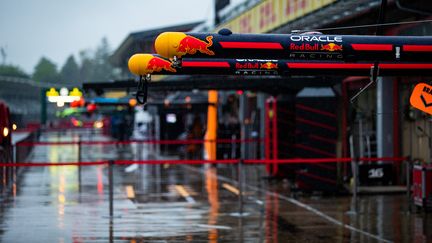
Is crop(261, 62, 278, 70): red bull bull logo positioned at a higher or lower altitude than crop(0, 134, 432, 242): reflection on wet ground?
higher


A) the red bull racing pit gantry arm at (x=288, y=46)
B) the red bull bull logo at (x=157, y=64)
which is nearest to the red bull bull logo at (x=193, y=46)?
the red bull racing pit gantry arm at (x=288, y=46)

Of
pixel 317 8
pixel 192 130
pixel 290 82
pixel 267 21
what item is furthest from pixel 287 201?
pixel 192 130

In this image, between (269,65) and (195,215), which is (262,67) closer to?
(269,65)

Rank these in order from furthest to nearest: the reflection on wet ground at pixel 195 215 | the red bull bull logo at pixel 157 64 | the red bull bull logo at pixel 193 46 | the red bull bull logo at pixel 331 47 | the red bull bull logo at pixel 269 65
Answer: the reflection on wet ground at pixel 195 215 → the red bull bull logo at pixel 269 65 → the red bull bull logo at pixel 157 64 → the red bull bull logo at pixel 331 47 → the red bull bull logo at pixel 193 46

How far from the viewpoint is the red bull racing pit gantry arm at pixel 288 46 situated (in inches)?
383

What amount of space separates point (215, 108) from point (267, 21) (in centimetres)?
893

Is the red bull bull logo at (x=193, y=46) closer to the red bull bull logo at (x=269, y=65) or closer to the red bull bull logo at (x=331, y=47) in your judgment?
the red bull bull logo at (x=331, y=47)

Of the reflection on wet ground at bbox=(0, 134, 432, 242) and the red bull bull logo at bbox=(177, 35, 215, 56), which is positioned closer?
the red bull bull logo at bbox=(177, 35, 215, 56)

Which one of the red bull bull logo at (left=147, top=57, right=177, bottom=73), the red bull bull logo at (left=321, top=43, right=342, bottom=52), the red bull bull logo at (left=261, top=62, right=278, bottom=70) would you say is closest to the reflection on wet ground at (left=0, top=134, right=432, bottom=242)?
the red bull bull logo at (left=261, top=62, right=278, bottom=70)

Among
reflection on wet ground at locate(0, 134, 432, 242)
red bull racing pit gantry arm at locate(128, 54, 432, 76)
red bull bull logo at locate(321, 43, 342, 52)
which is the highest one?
red bull bull logo at locate(321, 43, 342, 52)

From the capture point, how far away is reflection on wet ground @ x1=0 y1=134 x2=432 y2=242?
49.1 ft

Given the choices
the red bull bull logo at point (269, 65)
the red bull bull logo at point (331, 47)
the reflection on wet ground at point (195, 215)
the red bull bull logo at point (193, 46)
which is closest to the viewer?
the red bull bull logo at point (193, 46)

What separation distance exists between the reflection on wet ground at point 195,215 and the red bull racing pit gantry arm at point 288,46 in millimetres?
4658

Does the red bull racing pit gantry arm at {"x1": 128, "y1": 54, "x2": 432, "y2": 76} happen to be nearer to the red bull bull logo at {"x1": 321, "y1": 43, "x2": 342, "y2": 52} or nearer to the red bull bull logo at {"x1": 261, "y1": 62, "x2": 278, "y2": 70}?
the red bull bull logo at {"x1": 261, "y1": 62, "x2": 278, "y2": 70}
